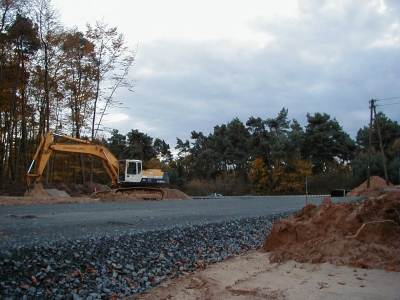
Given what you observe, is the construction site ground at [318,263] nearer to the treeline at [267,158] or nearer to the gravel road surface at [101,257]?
the gravel road surface at [101,257]

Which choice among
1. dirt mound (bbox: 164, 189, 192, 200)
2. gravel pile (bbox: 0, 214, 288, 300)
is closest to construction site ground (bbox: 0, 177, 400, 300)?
gravel pile (bbox: 0, 214, 288, 300)

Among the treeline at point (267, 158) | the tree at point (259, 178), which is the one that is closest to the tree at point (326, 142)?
the treeline at point (267, 158)

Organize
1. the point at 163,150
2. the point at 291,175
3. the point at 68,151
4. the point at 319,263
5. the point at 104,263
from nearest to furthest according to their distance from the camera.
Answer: the point at 104,263, the point at 319,263, the point at 68,151, the point at 291,175, the point at 163,150

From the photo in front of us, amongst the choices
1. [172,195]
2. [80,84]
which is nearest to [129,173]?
[172,195]

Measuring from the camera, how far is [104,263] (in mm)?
5348

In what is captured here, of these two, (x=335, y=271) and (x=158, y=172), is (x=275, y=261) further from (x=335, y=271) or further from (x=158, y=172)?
(x=158, y=172)

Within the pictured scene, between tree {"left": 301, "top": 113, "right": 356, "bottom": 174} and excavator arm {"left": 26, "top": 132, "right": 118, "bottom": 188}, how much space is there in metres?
15.9

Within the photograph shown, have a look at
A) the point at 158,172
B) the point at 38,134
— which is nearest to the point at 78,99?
the point at 38,134

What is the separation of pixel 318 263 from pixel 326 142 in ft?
97.1

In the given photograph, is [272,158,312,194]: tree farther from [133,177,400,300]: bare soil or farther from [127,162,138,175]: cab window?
[133,177,400,300]: bare soil

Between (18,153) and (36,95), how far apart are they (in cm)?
471

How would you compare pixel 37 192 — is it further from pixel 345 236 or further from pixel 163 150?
pixel 163 150

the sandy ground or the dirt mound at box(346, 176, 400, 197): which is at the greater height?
the dirt mound at box(346, 176, 400, 197)

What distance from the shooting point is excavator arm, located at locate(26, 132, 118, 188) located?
2268 centimetres
